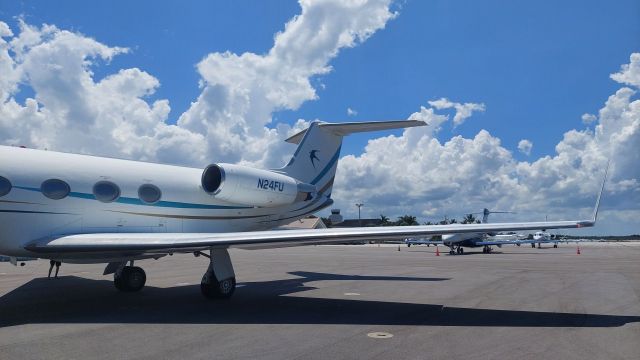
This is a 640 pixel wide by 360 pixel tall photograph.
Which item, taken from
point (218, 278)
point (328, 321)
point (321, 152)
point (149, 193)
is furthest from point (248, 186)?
point (328, 321)

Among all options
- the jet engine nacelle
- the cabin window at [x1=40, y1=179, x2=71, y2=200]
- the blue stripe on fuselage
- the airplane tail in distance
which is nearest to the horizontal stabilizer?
the airplane tail in distance

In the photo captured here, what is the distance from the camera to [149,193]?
1192 centimetres

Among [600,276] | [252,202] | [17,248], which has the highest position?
[252,202]

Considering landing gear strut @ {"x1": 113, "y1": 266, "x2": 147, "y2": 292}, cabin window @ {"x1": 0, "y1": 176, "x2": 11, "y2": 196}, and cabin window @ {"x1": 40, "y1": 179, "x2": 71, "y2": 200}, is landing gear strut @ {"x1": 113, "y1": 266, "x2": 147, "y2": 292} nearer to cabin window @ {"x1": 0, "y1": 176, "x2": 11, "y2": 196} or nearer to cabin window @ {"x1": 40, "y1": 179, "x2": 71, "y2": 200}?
cabin window @ {"x1": 40, "y1": 179, "x2": 71, "y2": 200}

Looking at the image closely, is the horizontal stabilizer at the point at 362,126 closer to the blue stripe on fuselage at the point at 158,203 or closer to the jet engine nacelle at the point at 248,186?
the jet engine nacelle at the point at 248,186

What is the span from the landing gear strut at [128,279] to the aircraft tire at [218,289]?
2.96 metres

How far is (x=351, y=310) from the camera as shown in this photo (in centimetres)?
1002

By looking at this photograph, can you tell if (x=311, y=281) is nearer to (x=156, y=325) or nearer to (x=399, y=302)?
(x=399, y=302)

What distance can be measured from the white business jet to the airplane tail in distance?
0.40 ft

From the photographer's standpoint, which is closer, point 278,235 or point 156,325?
point 156,325

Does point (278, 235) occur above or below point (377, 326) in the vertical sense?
above

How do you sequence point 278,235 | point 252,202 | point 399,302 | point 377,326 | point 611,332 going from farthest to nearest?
point 252,202, point 399,302, point 278,235, point 377,326, point 611,332

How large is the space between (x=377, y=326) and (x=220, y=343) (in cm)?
270

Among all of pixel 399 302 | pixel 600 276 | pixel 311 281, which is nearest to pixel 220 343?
pixel 399 302
